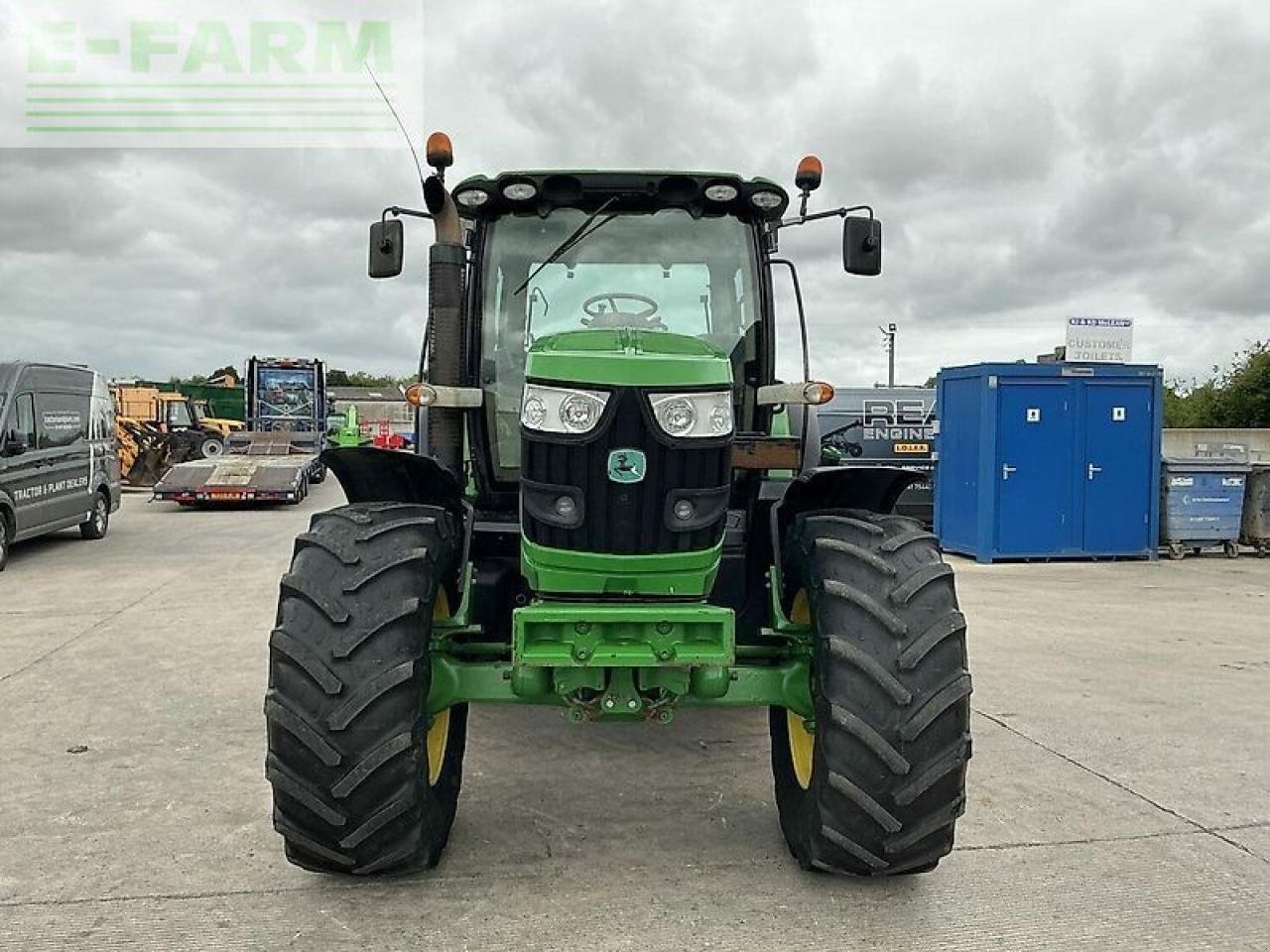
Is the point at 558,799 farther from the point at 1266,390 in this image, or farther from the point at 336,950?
the point at 1266,390

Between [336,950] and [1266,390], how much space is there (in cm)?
4301

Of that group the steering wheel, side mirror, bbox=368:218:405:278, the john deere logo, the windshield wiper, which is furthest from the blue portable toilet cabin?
the john deere logo

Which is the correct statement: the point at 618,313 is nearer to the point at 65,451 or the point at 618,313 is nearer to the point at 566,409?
the point at 566,409

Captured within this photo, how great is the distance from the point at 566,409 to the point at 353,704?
41.8 inches

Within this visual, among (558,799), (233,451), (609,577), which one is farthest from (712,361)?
(233,451)

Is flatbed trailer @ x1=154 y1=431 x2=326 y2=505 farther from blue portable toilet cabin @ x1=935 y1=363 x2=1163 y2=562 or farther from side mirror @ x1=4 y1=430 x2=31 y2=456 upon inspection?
blue portable toilet cabin @ x1=935 y1=363 x2=1163 y2=562

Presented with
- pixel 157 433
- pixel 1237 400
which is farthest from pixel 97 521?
pixel 1237 400

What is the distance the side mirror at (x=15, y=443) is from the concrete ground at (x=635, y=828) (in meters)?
4.53

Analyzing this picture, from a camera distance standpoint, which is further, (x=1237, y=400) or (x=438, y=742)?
(x=1237, y=400)

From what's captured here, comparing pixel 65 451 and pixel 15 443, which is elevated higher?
pixel 15 443

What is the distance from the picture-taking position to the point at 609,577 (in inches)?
123

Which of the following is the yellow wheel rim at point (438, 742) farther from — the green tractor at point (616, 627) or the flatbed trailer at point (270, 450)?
the flatbed trailer at point (270, 450)

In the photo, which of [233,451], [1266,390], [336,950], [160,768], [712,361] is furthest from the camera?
[1266,390]

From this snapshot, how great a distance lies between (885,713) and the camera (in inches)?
116
